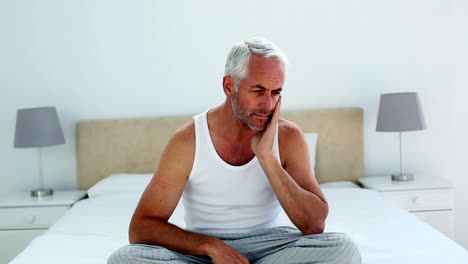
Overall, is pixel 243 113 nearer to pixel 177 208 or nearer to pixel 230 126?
pixel 230 126

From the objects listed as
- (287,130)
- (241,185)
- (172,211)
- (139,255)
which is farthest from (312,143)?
(139,255)

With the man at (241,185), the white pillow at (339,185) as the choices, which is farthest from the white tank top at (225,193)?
the white pillow at (339,185)

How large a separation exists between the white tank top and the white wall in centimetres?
172

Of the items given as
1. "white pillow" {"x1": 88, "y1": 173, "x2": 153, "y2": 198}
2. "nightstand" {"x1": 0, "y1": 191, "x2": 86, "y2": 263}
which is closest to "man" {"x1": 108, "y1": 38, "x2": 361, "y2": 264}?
"white pillow" {"x1": 88, "y1": 173, "x2": 153, "y2": 198}

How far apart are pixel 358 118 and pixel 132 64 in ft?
4.65

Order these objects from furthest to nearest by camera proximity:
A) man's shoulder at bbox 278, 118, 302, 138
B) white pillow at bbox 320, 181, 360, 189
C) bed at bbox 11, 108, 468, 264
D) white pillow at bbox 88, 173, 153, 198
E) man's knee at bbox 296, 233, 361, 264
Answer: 1. white pillow at bbox 320, 181, 360, 189
2. white pillow at bbox 88, 173, 153, 198
3. bed at bbox 11, 108, 468, 264
4. man's shoulder at bbox 278, 118, 302, 138
5. man's knee at bbox 296, 233, 361, 264

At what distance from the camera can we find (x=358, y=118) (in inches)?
141

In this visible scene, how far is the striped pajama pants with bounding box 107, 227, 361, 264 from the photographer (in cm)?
167

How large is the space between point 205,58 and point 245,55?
70.4 inches

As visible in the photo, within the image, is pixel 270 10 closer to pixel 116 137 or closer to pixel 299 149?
pixel 116 137

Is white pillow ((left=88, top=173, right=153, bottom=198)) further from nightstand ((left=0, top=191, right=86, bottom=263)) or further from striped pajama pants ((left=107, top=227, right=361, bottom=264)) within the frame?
striped pajama pants ((left=107, top=227, right=361, bottom=264))

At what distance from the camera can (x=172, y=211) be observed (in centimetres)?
192

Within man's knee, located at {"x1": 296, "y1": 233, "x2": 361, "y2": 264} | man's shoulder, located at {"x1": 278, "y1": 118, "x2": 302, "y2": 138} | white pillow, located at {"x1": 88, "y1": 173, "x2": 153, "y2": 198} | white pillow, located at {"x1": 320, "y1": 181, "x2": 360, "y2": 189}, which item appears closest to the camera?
man's knee, located at {"x1": 296, "y1": 233, "x2": 361, "y2": 264}

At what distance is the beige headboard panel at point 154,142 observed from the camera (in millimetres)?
3574
